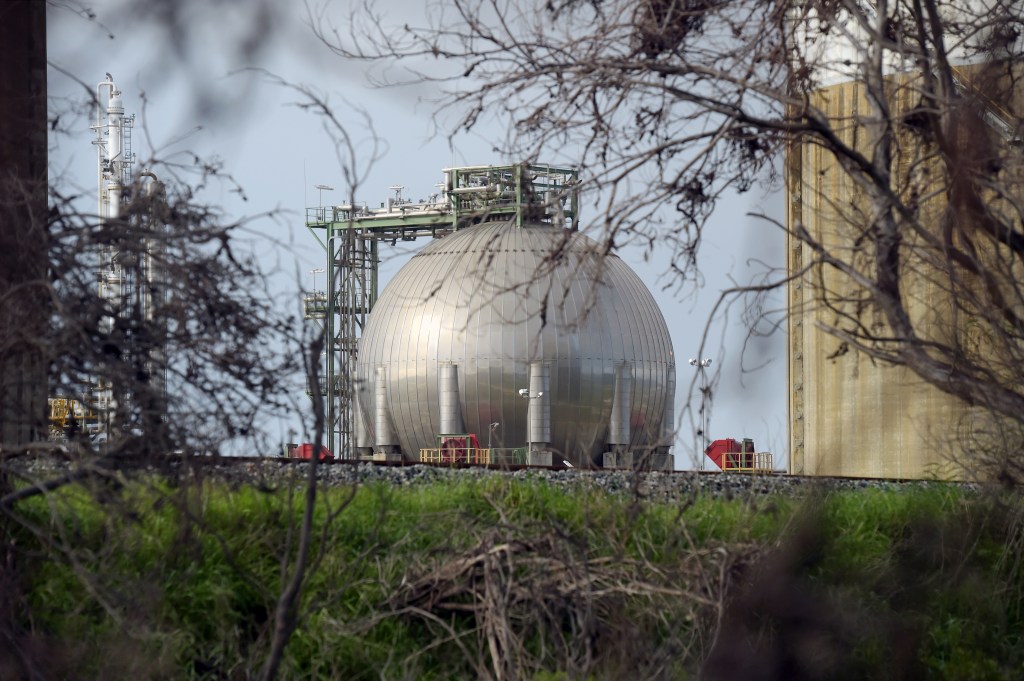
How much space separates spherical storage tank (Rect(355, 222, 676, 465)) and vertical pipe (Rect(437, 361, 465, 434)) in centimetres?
2

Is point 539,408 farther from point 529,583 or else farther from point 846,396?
point 529,583

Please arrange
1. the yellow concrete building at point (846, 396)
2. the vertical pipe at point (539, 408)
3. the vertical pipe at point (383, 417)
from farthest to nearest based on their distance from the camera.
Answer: the vertical pipe at point (383, 417) → the vertical pipe at point (539, 408) → the yellow concrete building at point (846, 396)

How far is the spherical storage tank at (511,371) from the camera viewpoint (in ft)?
95.8

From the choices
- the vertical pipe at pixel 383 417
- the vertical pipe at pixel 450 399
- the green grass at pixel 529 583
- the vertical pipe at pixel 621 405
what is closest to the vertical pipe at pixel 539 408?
the vertical pipe at pixel 450 399

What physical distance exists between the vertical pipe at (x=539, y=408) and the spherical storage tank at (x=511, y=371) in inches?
1.0

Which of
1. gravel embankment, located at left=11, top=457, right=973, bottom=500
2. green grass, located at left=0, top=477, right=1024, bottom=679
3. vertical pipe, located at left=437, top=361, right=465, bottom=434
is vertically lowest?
green grass, located at left=0, top=477, right=1024, bottom=679

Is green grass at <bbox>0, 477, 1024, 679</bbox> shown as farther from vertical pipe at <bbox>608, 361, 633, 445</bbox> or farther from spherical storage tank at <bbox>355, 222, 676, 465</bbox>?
vertical pipe at <bbox>608, 361, 633, 445</bbox>

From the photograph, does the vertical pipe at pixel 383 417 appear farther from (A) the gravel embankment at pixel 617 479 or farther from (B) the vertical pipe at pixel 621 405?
(A) the gravel embankment at pixel 617 479

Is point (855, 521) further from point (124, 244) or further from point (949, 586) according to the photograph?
point (124, 244)

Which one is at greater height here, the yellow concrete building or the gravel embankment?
the yellow concrete building

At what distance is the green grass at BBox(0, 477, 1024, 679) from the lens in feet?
26.3

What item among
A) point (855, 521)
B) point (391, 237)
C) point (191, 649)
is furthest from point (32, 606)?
point (391, 237)

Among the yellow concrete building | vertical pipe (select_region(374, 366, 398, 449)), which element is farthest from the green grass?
vertical pipe (select_region(374, 366, 398, 449))

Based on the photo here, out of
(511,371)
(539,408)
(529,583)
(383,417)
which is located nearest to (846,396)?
(529,583)
